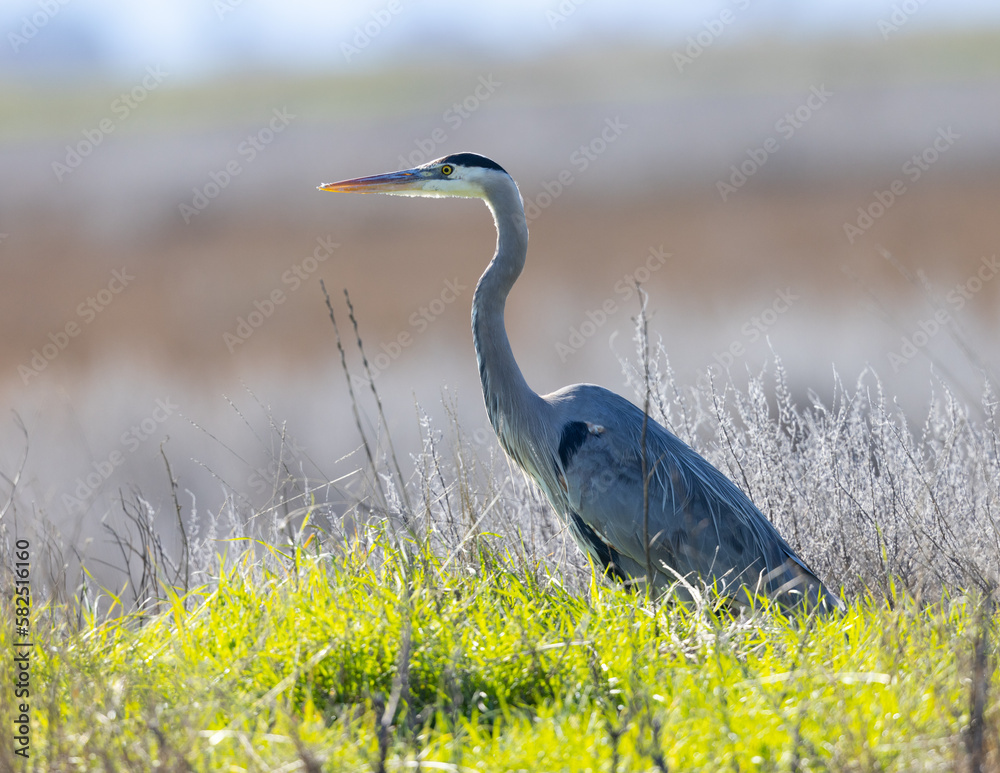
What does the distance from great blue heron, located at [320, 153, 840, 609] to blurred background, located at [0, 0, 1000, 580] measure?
0.40 meters

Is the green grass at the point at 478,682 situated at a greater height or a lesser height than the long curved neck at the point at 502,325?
lesser

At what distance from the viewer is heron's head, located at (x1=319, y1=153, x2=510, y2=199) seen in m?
4.18

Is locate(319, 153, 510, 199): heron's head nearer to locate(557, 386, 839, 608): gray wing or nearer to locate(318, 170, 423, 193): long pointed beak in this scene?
locate(318, 170, 423, 193): long pointed beak

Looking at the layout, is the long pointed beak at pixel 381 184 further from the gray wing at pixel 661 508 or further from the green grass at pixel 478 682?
the green grass at pixel 478 682

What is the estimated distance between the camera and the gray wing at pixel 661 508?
3.90m

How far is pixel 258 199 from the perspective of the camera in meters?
20.3

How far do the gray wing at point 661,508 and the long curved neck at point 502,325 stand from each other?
0.24 metres

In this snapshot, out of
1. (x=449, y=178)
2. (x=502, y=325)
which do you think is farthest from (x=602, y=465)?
(x=449, y=178)

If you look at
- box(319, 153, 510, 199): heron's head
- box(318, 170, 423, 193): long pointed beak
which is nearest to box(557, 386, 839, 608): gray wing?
box(319, 153, 510, 199): heron's head

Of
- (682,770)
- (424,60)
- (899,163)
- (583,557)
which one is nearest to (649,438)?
(583,557)

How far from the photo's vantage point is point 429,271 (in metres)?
14.4

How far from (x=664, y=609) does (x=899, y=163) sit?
66.0 ft

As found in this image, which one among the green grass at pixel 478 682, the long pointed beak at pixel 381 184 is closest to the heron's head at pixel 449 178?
the long pointed beak at pixel 381 184

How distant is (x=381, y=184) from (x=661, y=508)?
5.78ft
